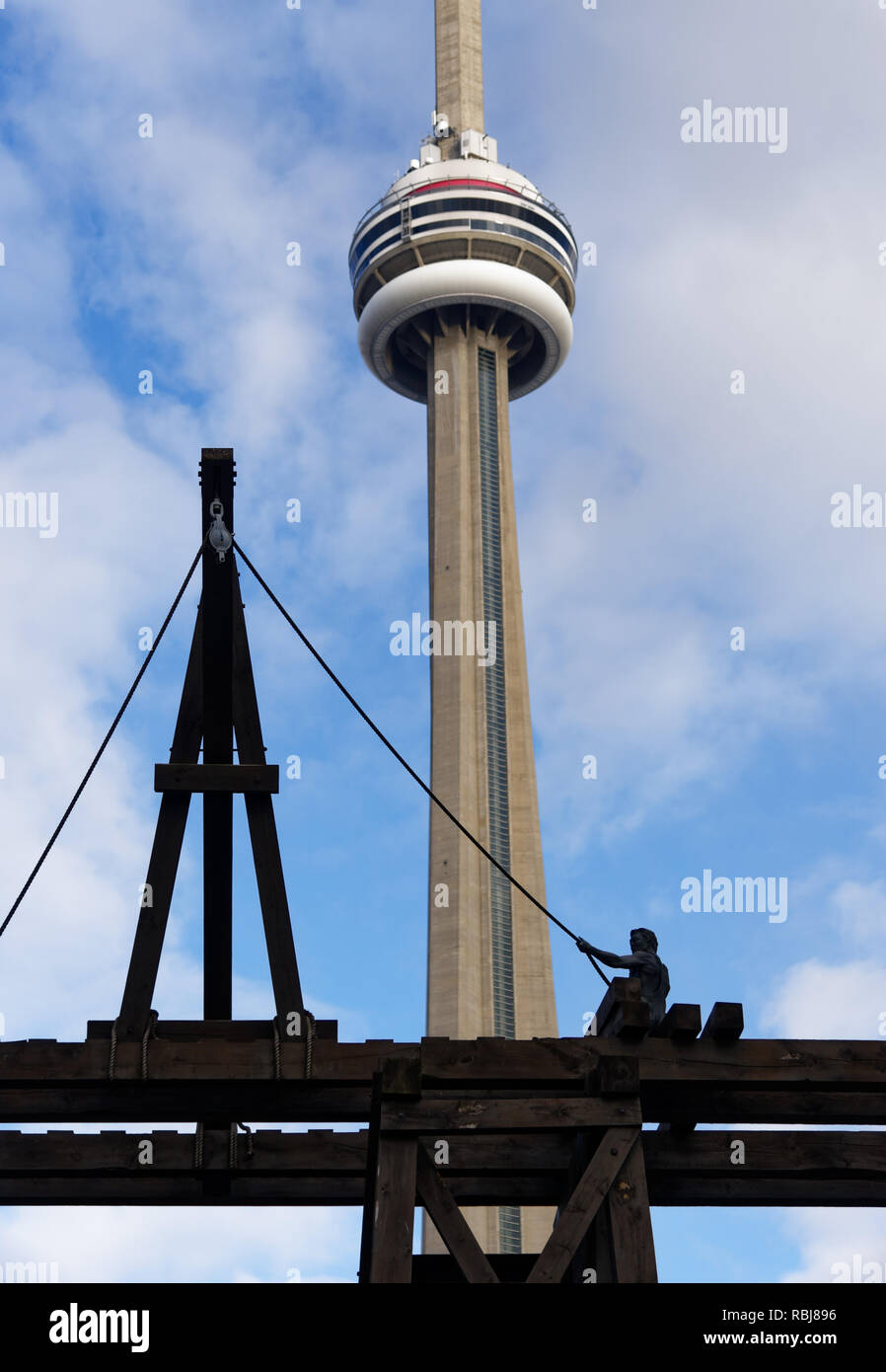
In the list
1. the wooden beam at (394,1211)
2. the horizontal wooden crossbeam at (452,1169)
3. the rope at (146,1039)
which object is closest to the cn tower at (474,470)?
the horizontal wooden crossbeam at (452,1169)

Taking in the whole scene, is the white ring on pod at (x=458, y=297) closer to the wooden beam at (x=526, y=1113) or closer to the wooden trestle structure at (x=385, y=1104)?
the wooden trestle structure at (x=385, y=1104)

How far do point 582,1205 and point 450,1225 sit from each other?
0.88 metres

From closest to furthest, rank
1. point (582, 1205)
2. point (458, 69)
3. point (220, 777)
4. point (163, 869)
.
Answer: point (582, 1205)
point (163, 869)
point (220, 777)
point (458, 69)

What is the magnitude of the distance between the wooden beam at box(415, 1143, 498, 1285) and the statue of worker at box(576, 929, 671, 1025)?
2.51m

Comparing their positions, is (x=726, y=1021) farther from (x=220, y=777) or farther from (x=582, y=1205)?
(x=220, y=777)

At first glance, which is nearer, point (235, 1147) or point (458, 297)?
point (235, 1147)

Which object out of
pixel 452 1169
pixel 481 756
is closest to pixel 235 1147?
pixel 452 1169

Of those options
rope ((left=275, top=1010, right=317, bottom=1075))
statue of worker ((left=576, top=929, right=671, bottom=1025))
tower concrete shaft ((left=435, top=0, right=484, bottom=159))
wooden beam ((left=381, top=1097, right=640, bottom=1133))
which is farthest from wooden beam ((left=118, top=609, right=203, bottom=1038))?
tower concrete shaft ((left=435, top=0, right=484, bottom=159))

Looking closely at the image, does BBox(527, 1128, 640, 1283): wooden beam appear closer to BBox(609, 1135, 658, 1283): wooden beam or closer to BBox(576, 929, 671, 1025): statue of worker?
BBox(609, 1135, 658, 1283): wooden beam

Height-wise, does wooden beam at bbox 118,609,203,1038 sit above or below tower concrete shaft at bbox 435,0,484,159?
below

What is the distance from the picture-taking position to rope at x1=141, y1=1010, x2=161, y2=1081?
1283cm

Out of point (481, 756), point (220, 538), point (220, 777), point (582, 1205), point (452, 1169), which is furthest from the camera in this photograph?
point (481, 756)

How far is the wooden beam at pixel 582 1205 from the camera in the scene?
1165cm

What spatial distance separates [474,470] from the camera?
275ft
